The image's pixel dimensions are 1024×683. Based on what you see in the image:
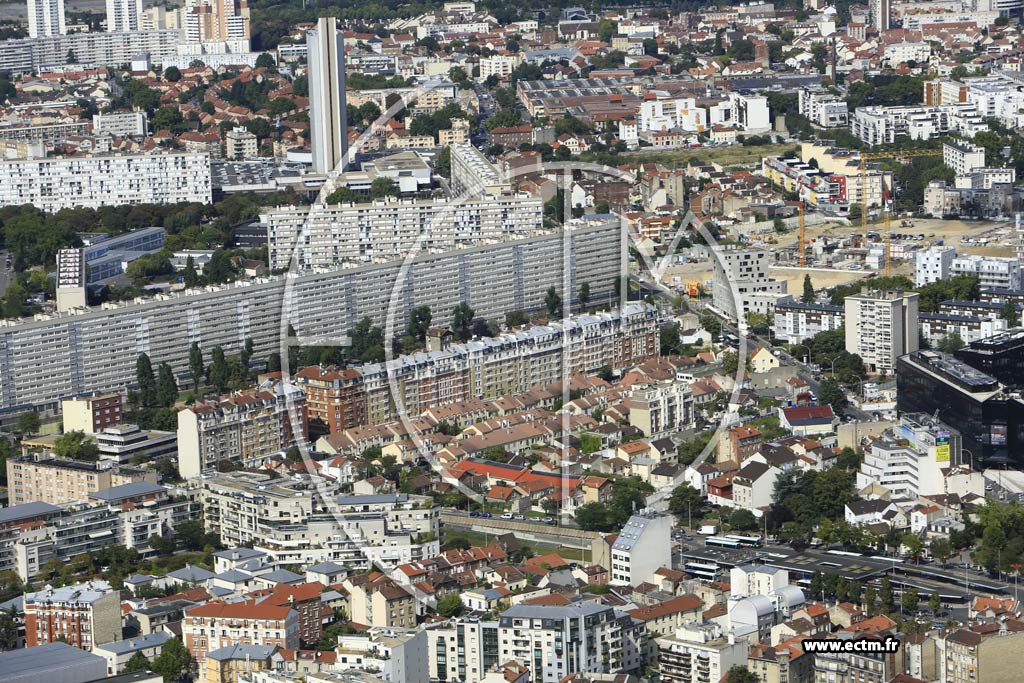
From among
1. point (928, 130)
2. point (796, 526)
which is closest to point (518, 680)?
point (796, 526)

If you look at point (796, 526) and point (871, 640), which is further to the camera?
point (796, 526)

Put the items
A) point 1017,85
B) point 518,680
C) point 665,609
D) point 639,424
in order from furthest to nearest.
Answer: point 1017,85, point 639,424, point 665,609, point 518,680

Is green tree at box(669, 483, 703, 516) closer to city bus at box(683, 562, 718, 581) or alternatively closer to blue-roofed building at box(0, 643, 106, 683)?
city bus at box(683, 562, 718, 581)

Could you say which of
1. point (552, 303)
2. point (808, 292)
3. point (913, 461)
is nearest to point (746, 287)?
point (808, 292)

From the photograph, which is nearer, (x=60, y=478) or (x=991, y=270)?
(x=60, y=478)

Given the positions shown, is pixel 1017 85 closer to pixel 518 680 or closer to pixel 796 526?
pixel 796 526

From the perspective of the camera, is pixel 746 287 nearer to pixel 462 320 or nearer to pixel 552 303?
pixel 552 303

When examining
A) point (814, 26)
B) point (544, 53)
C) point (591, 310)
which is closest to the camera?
point (591, 310)
